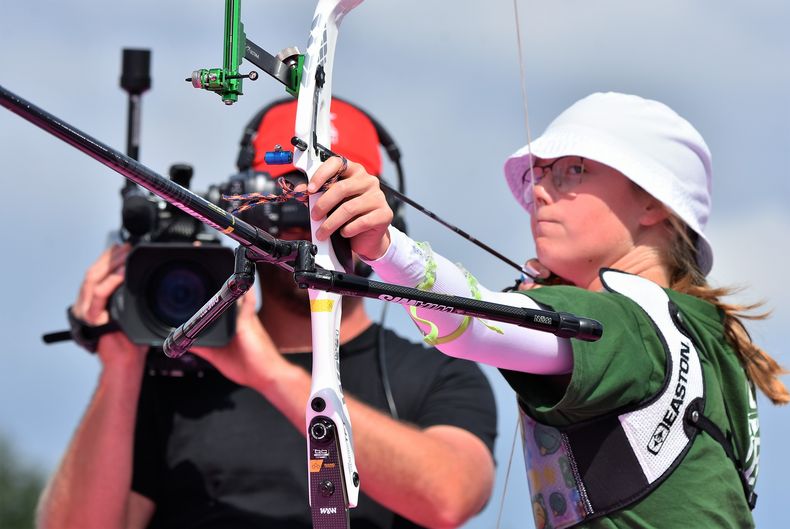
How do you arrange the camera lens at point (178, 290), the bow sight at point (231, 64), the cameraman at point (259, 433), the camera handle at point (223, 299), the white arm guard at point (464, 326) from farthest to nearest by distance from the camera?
the camera lens at point (178, 290) → the cameraman at point (259, 433) → the white arm guard at point (464, 326) → the bow sight at point (231, 64) → the camera handle at point (223, 299)

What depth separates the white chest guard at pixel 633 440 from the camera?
244 cm

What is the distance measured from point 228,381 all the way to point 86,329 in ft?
1.49

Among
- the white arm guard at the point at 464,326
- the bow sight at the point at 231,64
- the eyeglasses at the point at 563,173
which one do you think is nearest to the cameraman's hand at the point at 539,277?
the eyeglasses at the point at 563,173

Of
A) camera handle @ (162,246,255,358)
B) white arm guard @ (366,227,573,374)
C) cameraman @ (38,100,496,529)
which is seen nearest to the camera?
camera handle @ (162,246,255,358)

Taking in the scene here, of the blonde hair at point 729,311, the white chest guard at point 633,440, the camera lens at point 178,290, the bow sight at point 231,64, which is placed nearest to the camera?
the bow sight at point 231,64

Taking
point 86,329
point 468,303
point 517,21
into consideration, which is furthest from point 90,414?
point 468,303

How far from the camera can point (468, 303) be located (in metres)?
1.92

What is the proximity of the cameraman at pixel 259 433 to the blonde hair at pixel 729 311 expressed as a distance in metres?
0.97

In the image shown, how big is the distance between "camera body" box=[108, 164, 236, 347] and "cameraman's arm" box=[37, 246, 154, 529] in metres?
0.07

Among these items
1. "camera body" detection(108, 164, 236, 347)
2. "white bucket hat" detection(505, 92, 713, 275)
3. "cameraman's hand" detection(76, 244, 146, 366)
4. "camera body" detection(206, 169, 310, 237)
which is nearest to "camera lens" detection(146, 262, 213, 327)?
"camera body" detection(108, 164, 236, 347)

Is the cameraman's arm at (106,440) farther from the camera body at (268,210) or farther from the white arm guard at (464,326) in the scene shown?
the white arm guard at (464,326)

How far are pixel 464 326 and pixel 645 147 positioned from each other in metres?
0.84

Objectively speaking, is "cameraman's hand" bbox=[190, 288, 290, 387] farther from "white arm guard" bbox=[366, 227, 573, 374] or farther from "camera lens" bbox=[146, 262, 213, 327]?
"white arm guard" bbox=[366, 227, 573, 374]

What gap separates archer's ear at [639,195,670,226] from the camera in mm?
2830
